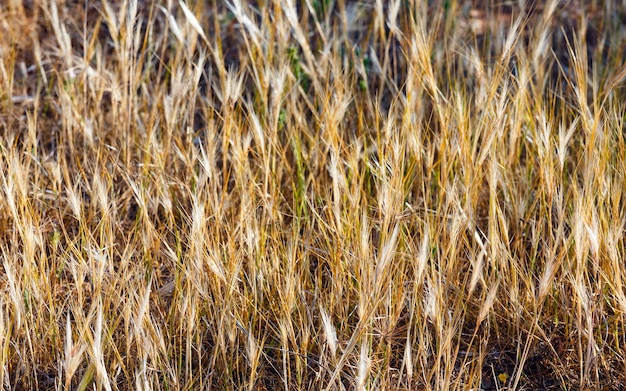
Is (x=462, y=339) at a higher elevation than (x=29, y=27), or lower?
lower

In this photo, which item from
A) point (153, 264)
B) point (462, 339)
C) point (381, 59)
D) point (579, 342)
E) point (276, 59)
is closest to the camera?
point (579, 342)

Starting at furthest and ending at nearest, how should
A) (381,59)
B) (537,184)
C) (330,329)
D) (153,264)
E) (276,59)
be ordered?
1. (381,59)
2. (276,59)
3. (537,184)
4. (153,264)
5. (330,329)

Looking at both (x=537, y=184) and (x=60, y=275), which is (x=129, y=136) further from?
(x=537, y=184)

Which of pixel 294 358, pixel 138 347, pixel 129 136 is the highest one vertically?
pixel 129 136

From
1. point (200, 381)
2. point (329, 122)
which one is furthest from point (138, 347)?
point (329, 122)

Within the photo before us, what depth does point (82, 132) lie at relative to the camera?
2248mm

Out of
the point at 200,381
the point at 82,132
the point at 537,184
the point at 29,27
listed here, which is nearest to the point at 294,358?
the point at 200,381

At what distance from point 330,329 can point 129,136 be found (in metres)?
0.97

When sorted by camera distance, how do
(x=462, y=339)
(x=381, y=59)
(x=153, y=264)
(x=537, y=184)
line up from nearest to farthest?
(x=462, y=339) < (x=153, y=264) < (x=537, y=184) < (x=381, y=59)

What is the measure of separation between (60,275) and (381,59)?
1.29 meters

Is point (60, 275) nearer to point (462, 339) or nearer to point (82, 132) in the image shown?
point (82, 132)

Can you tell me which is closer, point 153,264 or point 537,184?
point 153,264

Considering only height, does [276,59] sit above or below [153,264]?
above

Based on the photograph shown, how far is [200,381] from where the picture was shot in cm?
161
